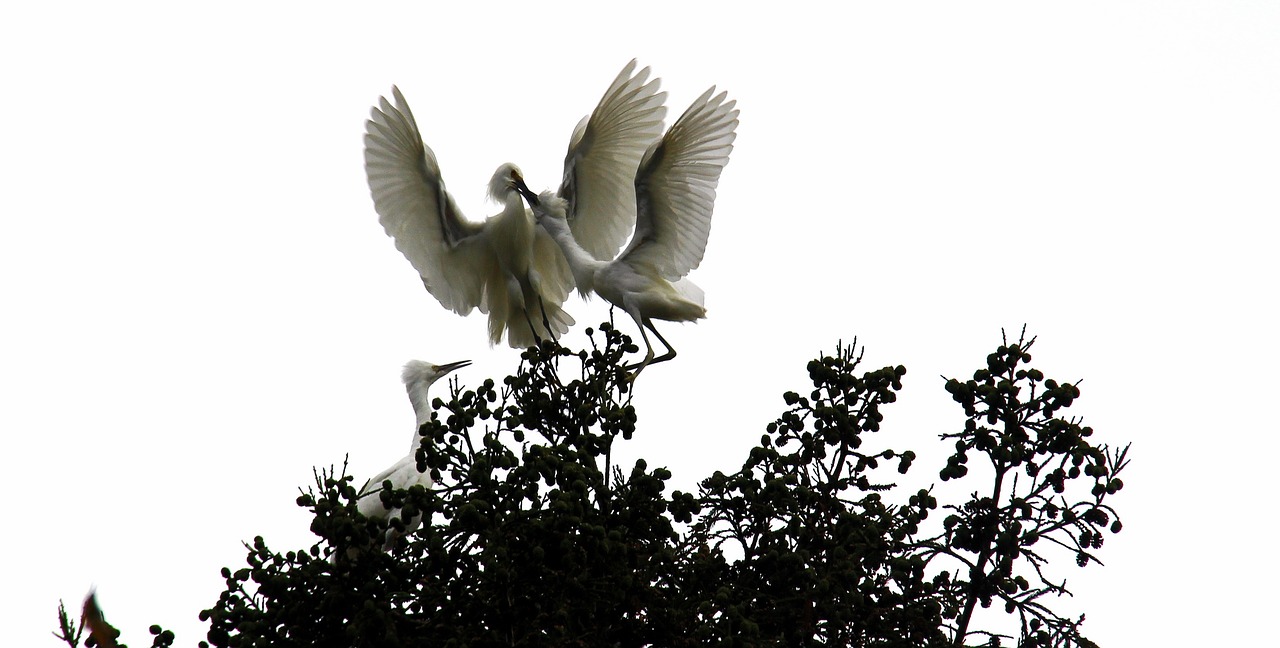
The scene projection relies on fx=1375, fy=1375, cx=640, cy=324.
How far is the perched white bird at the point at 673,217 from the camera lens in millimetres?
9516

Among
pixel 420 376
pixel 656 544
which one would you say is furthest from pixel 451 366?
pixel 656 544

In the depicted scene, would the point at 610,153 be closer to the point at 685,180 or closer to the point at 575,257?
the point at 575,257

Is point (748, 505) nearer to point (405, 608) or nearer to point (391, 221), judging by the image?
point (405, 608)

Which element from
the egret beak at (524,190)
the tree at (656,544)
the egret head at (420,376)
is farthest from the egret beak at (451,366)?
the tree at (656,544)

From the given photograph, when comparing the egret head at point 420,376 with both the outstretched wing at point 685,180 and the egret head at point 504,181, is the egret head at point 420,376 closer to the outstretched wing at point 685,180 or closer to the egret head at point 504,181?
the egret head at point 504,181

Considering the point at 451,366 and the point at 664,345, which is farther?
the point at 451,366

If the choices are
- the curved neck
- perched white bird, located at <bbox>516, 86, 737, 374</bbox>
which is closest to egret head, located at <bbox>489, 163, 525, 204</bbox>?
the curved neck

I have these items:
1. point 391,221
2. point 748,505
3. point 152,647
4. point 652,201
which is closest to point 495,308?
point 391,221

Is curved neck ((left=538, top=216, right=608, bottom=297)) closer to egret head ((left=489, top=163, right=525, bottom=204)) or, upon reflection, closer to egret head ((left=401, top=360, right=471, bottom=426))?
egret head ((left=489, top=163, right=525, bottom=204))

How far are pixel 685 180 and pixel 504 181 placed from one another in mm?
2186

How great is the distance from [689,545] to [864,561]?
2.75ft

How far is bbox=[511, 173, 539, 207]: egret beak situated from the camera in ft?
35.3

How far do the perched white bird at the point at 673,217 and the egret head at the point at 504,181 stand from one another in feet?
5.54

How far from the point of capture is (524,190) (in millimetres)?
10953
